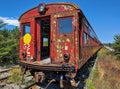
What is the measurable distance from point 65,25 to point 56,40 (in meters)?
0.72

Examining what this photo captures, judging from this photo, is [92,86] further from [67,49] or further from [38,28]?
[38,28]

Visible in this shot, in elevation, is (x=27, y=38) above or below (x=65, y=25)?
below

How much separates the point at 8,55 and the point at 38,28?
1344cm

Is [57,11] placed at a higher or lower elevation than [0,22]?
lower

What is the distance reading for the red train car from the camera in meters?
7.16

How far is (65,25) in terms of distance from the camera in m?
7.52

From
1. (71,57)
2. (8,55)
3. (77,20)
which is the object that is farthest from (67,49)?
(8,55)

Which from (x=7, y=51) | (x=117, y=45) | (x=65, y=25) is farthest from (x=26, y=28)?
(x=117, y=45)

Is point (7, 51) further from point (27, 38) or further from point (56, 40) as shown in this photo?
point (56, 40)

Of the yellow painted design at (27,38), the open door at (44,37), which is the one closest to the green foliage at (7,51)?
the open door at (44,37)

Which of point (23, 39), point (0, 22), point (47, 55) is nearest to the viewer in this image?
point (23, 39)

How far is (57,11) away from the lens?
778 centimetres

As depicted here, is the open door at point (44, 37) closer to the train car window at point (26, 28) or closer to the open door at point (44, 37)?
the open door at point (44, 37)

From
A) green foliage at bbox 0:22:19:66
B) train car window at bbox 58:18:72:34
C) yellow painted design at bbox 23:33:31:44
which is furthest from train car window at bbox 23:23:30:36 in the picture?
green foliage at bbox 0:22:19:66
